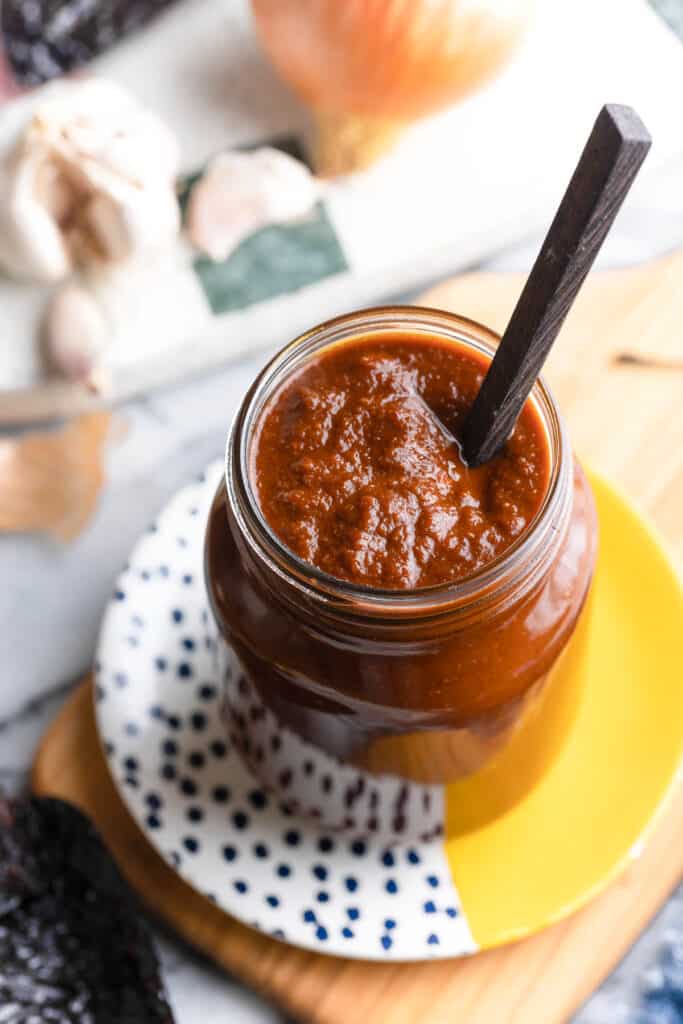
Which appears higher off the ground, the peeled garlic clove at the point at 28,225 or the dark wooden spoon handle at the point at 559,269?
the dark wooden spoon handle at the point at 559,269

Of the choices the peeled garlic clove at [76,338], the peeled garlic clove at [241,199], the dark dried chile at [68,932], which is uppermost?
the peeled garlic clove at [241,199]

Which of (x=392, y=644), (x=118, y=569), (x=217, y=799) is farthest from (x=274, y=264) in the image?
(x=392, y=644)

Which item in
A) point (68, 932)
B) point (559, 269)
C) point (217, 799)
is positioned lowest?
point (68, 932)

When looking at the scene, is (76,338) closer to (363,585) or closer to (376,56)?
(376,56)

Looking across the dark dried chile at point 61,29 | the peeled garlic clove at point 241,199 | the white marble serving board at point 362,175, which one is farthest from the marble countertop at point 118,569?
the dark dried chile at point 61,29

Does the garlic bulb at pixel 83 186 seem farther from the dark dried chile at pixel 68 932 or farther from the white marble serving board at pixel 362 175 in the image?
the dark dried chile at pixel 68 932

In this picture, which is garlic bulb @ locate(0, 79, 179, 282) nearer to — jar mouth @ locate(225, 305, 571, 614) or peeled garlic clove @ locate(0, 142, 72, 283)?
peeled garlic clove @ locate(0, 142, 72, 283)
